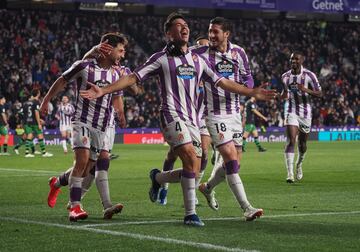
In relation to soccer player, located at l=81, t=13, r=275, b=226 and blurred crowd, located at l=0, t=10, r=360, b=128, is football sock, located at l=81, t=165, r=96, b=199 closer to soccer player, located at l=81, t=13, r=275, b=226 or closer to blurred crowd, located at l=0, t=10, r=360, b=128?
soccer player, located at l=81, t=13, r=275, b=226

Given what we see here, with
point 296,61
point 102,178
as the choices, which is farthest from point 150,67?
point 296,61

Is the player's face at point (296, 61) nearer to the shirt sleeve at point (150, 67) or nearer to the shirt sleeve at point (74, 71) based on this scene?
the shirt sleeve at point (74, 71)

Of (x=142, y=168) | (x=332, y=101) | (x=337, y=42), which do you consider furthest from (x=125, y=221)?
(x=337, y=42)

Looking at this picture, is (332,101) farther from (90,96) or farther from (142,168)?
(90,96)

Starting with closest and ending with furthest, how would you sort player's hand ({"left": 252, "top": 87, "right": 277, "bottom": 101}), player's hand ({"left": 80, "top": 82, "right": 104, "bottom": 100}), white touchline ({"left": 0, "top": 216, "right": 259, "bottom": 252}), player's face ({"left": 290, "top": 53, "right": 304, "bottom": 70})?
white touchline ({"left": 0, "top": 216, "right": 259, "bottom": 252}), player's hand ({"left": 80, "top": 82, "right": 104, "bottom": 100}), player's hand ({"left": 252, "top": 87, "right": 277, "bottom": 101}), player's face ({"left": 290, "top": 53, "right": 304, "bottom": 70})

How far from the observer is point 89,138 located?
33.0ft

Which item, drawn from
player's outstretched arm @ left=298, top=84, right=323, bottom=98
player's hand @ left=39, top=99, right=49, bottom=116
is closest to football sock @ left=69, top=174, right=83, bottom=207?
player's hand @ left=39, top=99, right=49, bottom=116

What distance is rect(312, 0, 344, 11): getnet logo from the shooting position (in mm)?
44469

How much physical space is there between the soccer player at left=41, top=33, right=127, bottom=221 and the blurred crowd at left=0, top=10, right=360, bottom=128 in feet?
88.6

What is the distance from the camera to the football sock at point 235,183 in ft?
32.1

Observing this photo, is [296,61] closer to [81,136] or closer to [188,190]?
[81,136]

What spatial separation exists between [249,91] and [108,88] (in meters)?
1.66

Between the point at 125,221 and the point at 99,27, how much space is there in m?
37.8

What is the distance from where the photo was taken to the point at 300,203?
12.0m
